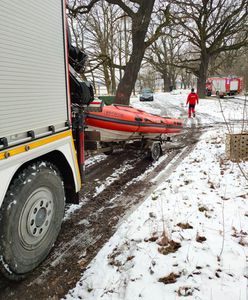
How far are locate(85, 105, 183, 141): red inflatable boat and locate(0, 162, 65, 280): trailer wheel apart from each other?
2.70 meters

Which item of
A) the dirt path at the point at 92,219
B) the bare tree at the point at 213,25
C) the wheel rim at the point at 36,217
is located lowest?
the dirt path at the point at 92,219

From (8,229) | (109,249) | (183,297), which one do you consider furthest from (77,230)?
(183,297)

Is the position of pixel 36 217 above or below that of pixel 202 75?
below

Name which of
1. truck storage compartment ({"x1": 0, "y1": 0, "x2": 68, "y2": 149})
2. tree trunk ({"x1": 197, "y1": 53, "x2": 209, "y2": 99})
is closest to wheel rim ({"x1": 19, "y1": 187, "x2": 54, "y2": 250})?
truck storage compartment ({"x1": 0, "y1": 0, "x2": 68, "y2": 149})

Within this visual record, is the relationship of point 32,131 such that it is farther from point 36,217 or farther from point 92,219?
point 92,219

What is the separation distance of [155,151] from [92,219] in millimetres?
3956

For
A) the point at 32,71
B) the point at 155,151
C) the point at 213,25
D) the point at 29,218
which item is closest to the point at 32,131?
the point at 32,71

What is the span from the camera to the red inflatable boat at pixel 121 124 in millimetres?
6137

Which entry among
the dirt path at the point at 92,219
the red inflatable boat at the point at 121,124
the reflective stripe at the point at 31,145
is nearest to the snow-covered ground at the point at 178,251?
the dirt path at the point at 92,219

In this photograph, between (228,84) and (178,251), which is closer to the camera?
(178,251)

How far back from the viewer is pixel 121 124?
652 centimetres

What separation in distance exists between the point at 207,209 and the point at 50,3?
3.35m

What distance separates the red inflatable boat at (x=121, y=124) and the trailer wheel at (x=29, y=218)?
2701 mm

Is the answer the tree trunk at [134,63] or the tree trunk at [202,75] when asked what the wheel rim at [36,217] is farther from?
the tree trunk at [202,75]
